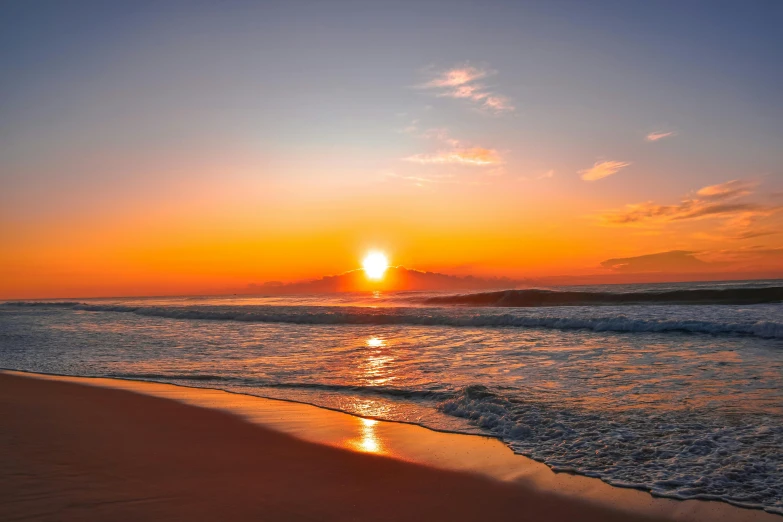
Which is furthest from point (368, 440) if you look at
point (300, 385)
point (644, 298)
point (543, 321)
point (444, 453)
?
point (644, 298)

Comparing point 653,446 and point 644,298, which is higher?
point 644,298

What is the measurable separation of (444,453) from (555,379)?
519 centimetres

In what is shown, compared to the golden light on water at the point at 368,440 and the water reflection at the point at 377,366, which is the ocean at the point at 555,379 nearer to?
the water reflection at the point at 377,366

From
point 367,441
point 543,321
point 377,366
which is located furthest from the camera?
point 543,321

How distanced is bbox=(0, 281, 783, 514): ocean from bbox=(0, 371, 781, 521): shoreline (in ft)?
0.84

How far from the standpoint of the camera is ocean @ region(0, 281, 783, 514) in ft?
20.0

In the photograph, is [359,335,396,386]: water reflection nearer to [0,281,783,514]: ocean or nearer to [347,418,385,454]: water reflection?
[0,281,783,514]: ocean

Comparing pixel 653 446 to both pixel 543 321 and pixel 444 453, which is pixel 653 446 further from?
pixel 543 321

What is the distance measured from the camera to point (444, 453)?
21.5 ft

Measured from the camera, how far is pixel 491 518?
459cm

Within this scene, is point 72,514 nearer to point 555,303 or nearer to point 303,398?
point 303,398

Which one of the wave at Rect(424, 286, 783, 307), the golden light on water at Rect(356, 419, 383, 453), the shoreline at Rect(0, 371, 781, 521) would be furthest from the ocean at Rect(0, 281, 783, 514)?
the wave at Rect(424, 286, 783, 307)

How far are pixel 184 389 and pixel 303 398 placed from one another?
309 centimetres

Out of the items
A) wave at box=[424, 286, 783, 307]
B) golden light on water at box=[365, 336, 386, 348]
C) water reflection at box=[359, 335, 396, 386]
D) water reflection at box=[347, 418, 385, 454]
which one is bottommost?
golden light on water at box=[365, 336, 386, 348]
